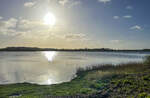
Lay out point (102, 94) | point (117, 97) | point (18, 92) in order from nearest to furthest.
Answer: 1. point (117, 97)
2. point (102, 94)
3. point (18, 92)

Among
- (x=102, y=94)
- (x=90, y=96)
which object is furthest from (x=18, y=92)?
(x=102, y=94)

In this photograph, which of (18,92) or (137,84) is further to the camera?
(18,92)

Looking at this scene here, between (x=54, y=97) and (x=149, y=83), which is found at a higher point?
(x=149, y=83)

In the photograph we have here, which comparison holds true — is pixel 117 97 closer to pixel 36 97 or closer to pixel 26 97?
pixel 36 97

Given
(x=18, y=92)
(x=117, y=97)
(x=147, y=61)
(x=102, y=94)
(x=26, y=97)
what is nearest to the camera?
(x=117, y=97)

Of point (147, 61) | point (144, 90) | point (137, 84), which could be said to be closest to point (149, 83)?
point (137, 84)

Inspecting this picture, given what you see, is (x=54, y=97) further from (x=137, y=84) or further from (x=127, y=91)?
(x=137, y=84)

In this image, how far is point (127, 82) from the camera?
35.6ft

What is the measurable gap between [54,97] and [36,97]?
137 cm

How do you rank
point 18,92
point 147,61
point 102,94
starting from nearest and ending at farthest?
1. point 102,94
2. point 18,92
3. point 147,61

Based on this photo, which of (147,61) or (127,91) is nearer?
(127,91)

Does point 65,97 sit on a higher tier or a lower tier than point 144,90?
lower

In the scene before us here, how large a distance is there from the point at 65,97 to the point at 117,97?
11.7ft

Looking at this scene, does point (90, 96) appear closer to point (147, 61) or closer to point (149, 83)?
point (149, 83)
